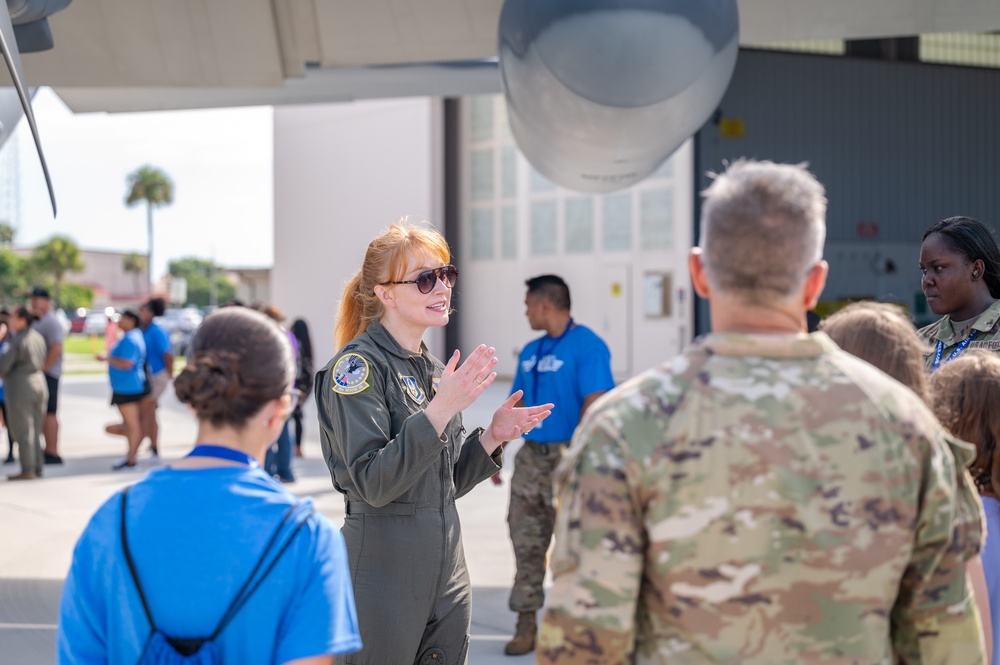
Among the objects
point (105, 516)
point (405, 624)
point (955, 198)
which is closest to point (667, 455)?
point (105, 516)

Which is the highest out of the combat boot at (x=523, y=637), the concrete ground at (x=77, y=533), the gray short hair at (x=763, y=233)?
the gray short hair at (x=763, y=233)

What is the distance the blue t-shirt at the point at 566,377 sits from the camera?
16.7 feet

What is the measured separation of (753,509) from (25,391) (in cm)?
1018

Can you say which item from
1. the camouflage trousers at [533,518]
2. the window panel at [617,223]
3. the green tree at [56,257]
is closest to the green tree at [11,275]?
the green tree at [56,257]

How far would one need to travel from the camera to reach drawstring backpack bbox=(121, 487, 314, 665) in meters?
1.57

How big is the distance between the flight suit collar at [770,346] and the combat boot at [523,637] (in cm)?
362

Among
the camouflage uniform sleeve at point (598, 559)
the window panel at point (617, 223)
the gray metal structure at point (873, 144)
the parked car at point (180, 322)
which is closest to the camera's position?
the camouflage uniform sleeve at point (598, 559)

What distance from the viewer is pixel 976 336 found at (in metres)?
3.28

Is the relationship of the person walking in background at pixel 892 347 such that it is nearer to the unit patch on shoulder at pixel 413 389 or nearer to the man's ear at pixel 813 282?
the man's ear at pixel 813 282

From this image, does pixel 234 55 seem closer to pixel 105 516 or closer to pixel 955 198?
pixel 105 516

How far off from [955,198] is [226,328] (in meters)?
19.2

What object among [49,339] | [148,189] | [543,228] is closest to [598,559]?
[49,339]

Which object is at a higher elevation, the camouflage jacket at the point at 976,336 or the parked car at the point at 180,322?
the camouflage jacket at the point at 976,336

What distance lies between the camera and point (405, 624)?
2.58 m
